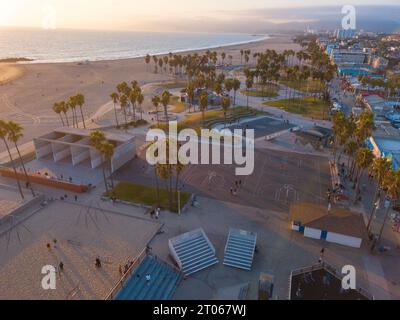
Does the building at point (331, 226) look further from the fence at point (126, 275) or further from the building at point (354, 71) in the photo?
the building at point (354, 71)

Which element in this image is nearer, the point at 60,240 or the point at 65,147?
the point at 60,240

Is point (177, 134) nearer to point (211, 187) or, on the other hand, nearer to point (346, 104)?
point (211, 187)

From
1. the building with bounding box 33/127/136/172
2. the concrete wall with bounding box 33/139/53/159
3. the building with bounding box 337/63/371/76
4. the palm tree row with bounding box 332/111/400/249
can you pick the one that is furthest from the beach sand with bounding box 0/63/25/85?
the building with bounding box 337/63/371/76

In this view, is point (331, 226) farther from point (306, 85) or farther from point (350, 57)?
point (350, 57)

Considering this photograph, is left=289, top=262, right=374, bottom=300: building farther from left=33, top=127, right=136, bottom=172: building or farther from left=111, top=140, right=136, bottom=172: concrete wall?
left=33, top=127, right=136, bottom=172: building

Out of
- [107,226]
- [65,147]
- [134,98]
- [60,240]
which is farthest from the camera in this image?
[134,98]

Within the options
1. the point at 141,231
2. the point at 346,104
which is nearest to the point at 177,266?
the point at 141,231
